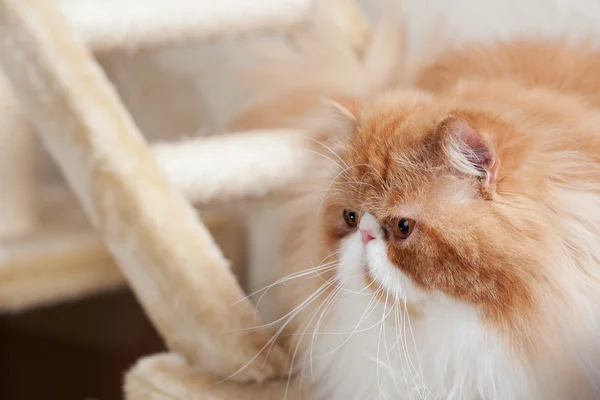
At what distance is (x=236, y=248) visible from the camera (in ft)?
4.75

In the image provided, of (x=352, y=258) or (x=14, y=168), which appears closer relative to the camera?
(x=352, y=258)

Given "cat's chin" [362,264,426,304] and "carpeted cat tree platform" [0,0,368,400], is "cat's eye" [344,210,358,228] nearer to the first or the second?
"cat's chin" [362,264,426,304]

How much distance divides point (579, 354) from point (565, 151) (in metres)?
0.21

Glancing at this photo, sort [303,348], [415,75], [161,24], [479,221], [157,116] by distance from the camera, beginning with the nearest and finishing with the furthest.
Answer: [479,221], [303,348], [415,75], [161,24], [157,116]

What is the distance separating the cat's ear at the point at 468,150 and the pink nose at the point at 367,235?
123mm

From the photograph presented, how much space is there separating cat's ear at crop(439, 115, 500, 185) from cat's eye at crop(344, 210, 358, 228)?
0.16 meters

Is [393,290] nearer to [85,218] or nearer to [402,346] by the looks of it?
[402,346]

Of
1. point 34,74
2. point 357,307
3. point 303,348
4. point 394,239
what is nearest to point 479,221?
point 394,239

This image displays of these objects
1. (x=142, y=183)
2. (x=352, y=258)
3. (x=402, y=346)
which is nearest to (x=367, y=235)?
(x=352, y=258)

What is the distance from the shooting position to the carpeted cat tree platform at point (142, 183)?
2.97 ft

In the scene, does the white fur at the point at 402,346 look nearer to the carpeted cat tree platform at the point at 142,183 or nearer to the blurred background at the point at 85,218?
the carpeted cat tree platform at the point at 142,183

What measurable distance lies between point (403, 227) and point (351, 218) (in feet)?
0.34

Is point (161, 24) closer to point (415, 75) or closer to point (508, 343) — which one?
point (415, 75)

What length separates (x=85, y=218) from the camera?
1.53 m
